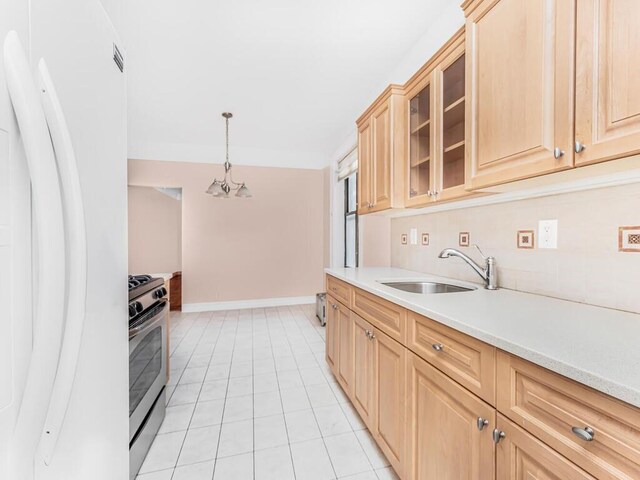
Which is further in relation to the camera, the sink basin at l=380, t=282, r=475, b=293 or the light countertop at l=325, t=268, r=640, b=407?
the sink basin at l=380, t=282, r=475, b=293

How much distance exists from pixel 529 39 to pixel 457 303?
1.00 m

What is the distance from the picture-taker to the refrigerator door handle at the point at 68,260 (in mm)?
595

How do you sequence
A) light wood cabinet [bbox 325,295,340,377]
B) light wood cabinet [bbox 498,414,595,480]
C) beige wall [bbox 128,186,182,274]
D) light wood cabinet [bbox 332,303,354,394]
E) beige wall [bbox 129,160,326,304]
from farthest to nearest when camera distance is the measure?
beige wall [bbox 128,186,182,274] < beige wall [bbox 129,160,326,304] < light wood cabinet [bbox 325,295,340,377] < light wood cabinet [bbox 332,303,354,394] < light wood cabinet [bbox 498,414,595,480]

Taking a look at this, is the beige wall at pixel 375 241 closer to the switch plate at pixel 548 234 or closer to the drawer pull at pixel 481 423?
the switch plate at pixel 548 234

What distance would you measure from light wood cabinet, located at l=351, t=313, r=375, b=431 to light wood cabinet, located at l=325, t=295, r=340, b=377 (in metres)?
0.36

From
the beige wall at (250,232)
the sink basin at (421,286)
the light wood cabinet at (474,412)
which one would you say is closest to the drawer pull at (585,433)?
the light wood cabinet at (474,412)

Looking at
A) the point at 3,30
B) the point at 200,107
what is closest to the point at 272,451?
the point at 3,30

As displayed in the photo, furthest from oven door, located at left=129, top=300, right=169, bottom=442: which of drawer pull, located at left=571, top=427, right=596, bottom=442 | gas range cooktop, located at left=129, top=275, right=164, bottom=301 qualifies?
drawer pull, located at left=571, top=427, right=596, bottom=442

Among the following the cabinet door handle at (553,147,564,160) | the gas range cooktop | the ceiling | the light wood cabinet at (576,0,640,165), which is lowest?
the gas range cooktop

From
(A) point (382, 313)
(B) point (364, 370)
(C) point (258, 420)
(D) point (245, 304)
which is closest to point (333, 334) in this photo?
(B) point (364, 370)

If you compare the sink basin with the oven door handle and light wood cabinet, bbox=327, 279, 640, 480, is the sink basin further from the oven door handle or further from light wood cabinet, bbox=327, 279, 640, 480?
the oven door handle

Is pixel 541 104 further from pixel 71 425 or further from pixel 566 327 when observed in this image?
A: pixel 71 425

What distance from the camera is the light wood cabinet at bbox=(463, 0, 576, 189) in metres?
0.95

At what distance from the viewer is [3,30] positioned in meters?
0.52
